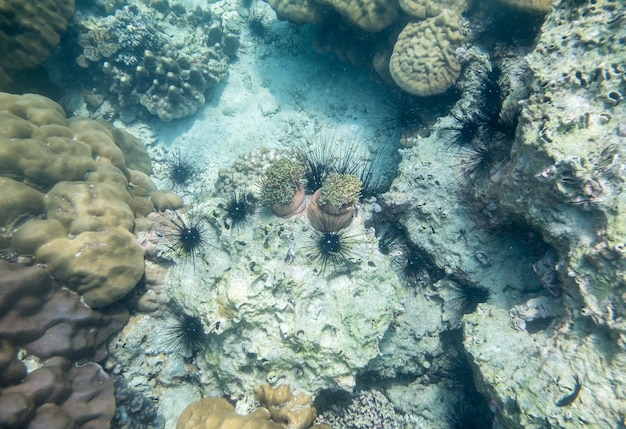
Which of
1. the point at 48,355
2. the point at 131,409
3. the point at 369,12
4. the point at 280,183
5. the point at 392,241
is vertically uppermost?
the point at 369,12

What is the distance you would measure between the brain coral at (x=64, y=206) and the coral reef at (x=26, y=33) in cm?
180

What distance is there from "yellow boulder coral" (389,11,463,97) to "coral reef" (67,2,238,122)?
4823mm

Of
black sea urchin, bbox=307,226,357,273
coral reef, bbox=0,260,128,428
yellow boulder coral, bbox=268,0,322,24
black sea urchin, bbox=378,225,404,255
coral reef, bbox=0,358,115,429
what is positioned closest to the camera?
coral reef, bbox=0,358,115,429

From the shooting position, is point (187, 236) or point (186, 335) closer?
point (186, 335)

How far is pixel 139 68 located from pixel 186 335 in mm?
6115

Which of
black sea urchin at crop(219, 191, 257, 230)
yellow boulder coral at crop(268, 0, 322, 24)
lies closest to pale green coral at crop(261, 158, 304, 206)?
black sea urchin at crop(219, 191, 257, 230)

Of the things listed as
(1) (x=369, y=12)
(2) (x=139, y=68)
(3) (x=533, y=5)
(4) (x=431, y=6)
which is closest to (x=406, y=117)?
(4) (x=431, y=6)

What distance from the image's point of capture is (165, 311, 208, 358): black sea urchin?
15.8ft

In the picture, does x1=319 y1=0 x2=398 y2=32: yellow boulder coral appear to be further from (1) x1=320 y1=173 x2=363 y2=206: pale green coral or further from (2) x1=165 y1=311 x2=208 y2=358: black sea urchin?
(2) x1=165 y1=311 x2=208 y2=358: black sea urchin

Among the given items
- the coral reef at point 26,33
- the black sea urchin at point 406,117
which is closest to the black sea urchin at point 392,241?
the black sea urchin at point 406,117

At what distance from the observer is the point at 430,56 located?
554 cm

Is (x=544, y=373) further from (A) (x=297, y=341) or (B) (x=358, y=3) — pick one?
(B) (x=358, y=3)

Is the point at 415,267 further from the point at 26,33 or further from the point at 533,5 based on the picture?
the point at 26,33

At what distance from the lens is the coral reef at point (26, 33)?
6055mm
